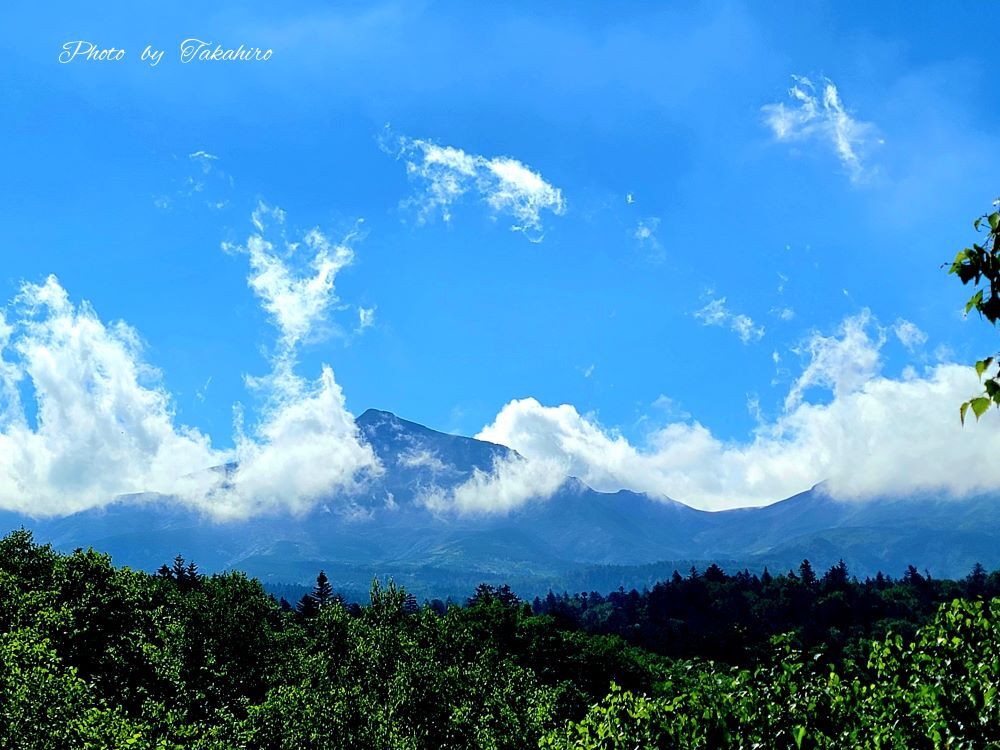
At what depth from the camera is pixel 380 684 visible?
47281 millimetres

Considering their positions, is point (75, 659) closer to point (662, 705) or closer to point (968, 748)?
point (662, 705)

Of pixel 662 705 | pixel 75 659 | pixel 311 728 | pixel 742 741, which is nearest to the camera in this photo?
pixel 742 741

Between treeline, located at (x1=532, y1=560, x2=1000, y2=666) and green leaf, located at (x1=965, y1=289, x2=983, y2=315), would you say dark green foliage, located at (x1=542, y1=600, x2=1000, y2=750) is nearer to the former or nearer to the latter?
green leaf, located at (x1=965, y1=289, x2=983, y2=315)

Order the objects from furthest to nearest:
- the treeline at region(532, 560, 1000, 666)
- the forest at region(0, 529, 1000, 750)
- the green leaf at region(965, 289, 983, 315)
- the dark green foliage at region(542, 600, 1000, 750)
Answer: the treeline at region(532, 560, 1000, 666) < the forest at region(0, 529, 1000, 750) < the dark green foliage at region(542, 600, 1000, 750) < the green leaf at region(965, 289, 983, 315)

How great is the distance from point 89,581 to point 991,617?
57.0 meters

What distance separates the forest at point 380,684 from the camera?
18547mm

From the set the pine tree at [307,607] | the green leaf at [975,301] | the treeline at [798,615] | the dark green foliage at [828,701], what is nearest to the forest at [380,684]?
the dark green foliage at [828,701]

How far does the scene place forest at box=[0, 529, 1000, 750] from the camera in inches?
730

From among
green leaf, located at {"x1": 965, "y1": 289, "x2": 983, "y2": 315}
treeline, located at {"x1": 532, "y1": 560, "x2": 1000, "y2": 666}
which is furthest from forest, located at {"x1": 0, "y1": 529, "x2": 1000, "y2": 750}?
treeline, located at {"x1": 532, "y1": 560, "x2": 1000, "y2": 666}

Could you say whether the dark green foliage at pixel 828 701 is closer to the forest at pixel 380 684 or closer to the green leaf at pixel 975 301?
the forest at pixel 380 684

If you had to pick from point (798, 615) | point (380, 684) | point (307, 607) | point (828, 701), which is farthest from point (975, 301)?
point (798, 615)

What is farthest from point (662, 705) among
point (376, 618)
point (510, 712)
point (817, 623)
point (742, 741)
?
point (817, 623)

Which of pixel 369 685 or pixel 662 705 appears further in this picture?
pixel 369 685

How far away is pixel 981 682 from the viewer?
16.6 metres
